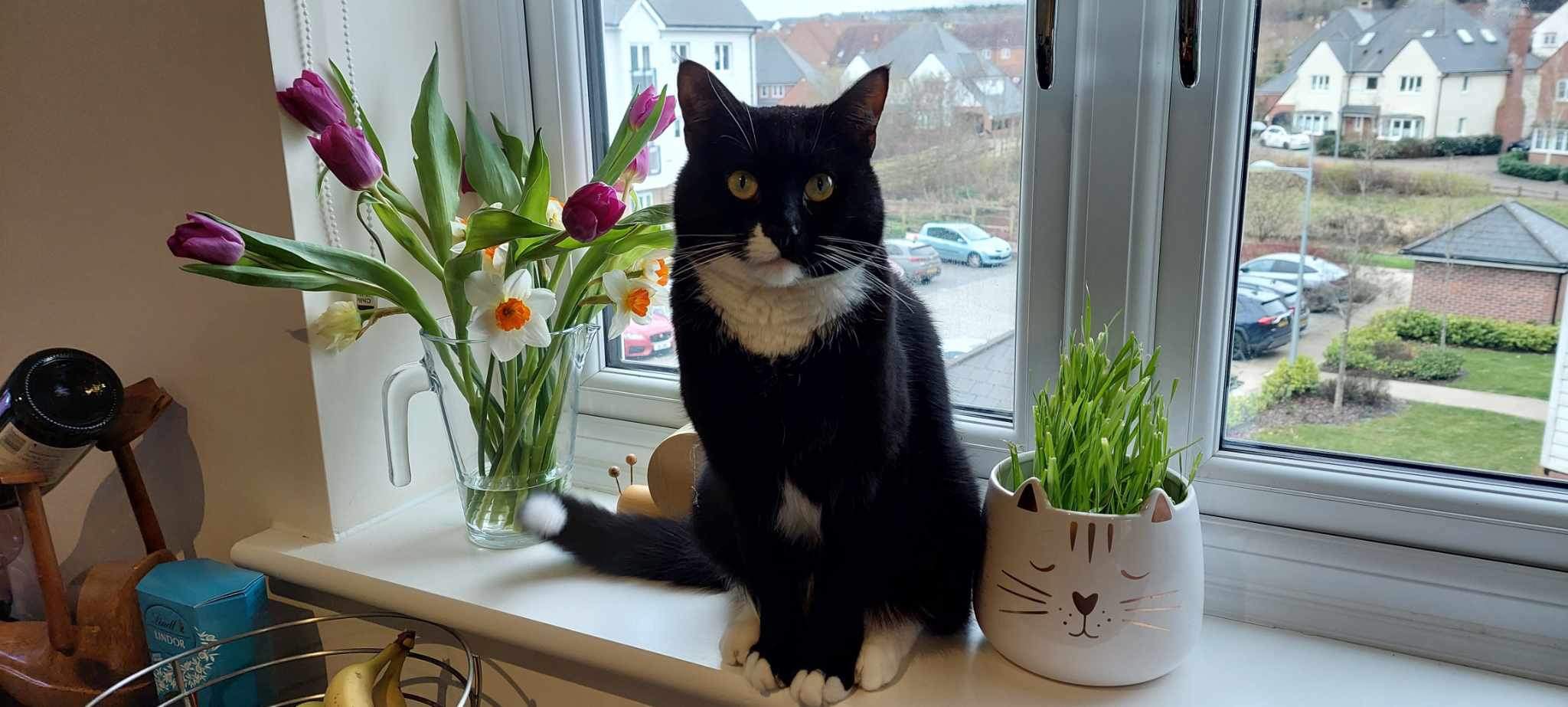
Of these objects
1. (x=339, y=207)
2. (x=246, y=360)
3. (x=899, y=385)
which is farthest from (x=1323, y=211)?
(x=246, y=360)

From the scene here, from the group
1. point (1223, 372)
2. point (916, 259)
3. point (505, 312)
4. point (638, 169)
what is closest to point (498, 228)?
point (505, 312)

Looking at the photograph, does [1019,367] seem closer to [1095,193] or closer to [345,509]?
[1095,193]

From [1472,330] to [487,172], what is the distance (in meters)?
0.86

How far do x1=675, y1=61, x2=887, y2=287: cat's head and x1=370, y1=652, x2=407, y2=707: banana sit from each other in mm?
472

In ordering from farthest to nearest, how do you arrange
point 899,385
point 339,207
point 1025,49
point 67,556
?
1. point 67,556
2. point 339,207
3. point 1025,49
4. point 899,385

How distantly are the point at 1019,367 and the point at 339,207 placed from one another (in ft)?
2.25

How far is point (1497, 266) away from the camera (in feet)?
2.43

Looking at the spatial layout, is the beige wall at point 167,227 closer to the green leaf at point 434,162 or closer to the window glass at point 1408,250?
the green leaf at point 434,162

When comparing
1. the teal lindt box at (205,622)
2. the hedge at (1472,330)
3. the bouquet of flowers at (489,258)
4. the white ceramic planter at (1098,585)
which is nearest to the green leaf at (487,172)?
the bouquet of flowers at (489,258)

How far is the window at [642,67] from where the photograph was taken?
106cm

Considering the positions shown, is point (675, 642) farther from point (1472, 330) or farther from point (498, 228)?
point (1472, 330)

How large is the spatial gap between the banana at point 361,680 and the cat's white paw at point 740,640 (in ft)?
0.97

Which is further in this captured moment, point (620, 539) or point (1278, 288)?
point (620, 539)

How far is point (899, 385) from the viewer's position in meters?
0.73
